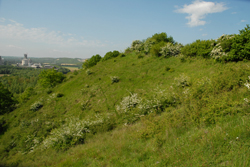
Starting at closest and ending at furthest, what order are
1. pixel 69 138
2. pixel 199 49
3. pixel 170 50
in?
1. pixel 69 138
2. pixel 199 49
3. pixel 170 50

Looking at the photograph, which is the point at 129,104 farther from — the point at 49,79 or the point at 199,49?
the point at 49,79

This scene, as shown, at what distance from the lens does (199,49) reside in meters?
18.0

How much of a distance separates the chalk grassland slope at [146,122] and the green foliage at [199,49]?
103 centimetres

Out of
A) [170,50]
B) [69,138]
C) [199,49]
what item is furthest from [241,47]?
[69,138]

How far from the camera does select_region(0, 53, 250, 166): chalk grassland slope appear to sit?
4.49 m

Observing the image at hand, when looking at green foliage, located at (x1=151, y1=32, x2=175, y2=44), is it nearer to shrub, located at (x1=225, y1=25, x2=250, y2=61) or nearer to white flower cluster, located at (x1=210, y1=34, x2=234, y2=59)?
white flower cluster, located at (x1=210, y1=34, x2=234, y2=59)

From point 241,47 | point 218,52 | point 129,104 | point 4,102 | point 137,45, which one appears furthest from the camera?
point 137,45

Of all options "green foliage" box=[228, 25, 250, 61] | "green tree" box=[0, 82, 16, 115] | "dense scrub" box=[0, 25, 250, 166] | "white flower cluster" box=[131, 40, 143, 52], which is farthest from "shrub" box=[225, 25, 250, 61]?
"green tree" box=[0, 82, 16, 115]

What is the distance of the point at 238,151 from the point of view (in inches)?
141

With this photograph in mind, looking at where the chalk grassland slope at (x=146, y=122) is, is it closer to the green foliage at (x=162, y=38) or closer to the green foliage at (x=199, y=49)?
the green foliage at (x=199, y=49)

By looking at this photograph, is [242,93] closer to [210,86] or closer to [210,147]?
[210,86]

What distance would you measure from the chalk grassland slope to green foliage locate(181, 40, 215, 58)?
1.03 metres

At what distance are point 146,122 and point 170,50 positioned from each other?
1825 cm

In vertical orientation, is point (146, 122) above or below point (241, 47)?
below
